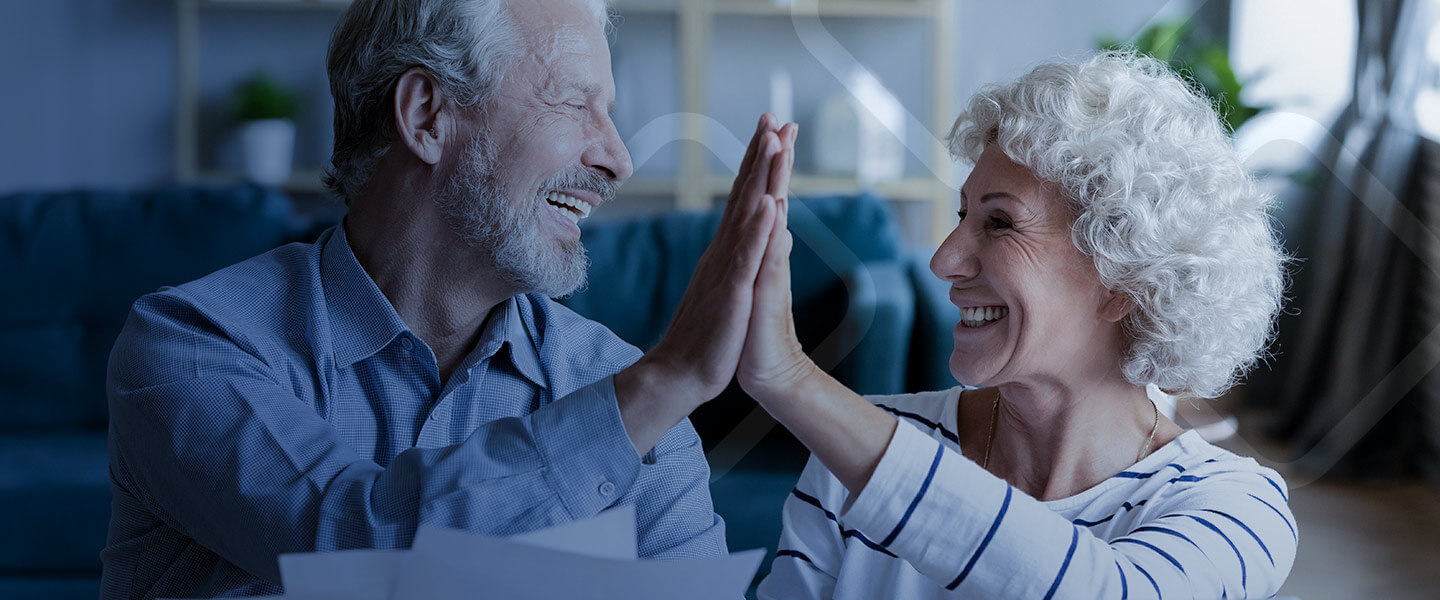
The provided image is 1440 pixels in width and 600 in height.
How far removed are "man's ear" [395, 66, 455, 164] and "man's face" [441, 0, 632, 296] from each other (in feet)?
0.08

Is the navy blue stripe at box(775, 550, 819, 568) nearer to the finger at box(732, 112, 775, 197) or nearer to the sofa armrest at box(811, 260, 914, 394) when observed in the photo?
the finger at box(732, 112, 775, 197)

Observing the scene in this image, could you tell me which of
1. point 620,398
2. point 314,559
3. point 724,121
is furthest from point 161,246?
point 724,121

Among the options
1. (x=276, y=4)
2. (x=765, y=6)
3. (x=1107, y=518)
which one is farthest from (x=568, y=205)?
(x=276, y=4)

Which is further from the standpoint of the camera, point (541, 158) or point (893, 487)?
point (541, 158)

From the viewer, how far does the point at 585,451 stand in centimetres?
73

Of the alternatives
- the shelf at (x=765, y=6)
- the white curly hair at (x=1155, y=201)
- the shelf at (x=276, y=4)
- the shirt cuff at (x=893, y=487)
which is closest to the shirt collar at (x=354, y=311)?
the shirt cuff at (x=893, y=487)

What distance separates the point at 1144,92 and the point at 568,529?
74 cm

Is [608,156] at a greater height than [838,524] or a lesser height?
greater

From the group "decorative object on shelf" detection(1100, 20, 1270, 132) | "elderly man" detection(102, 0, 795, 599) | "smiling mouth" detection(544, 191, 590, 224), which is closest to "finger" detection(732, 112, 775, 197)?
"elderly man" detection(102, 0, 795, 599)

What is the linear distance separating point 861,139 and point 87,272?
2529mm

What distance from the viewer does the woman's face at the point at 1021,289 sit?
3.29ft

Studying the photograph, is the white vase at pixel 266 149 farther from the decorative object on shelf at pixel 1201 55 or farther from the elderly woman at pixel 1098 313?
the elderly woman at pixel 1098 313

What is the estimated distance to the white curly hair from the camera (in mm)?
1004

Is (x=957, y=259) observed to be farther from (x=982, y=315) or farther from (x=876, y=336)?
(x=876, y=336)
